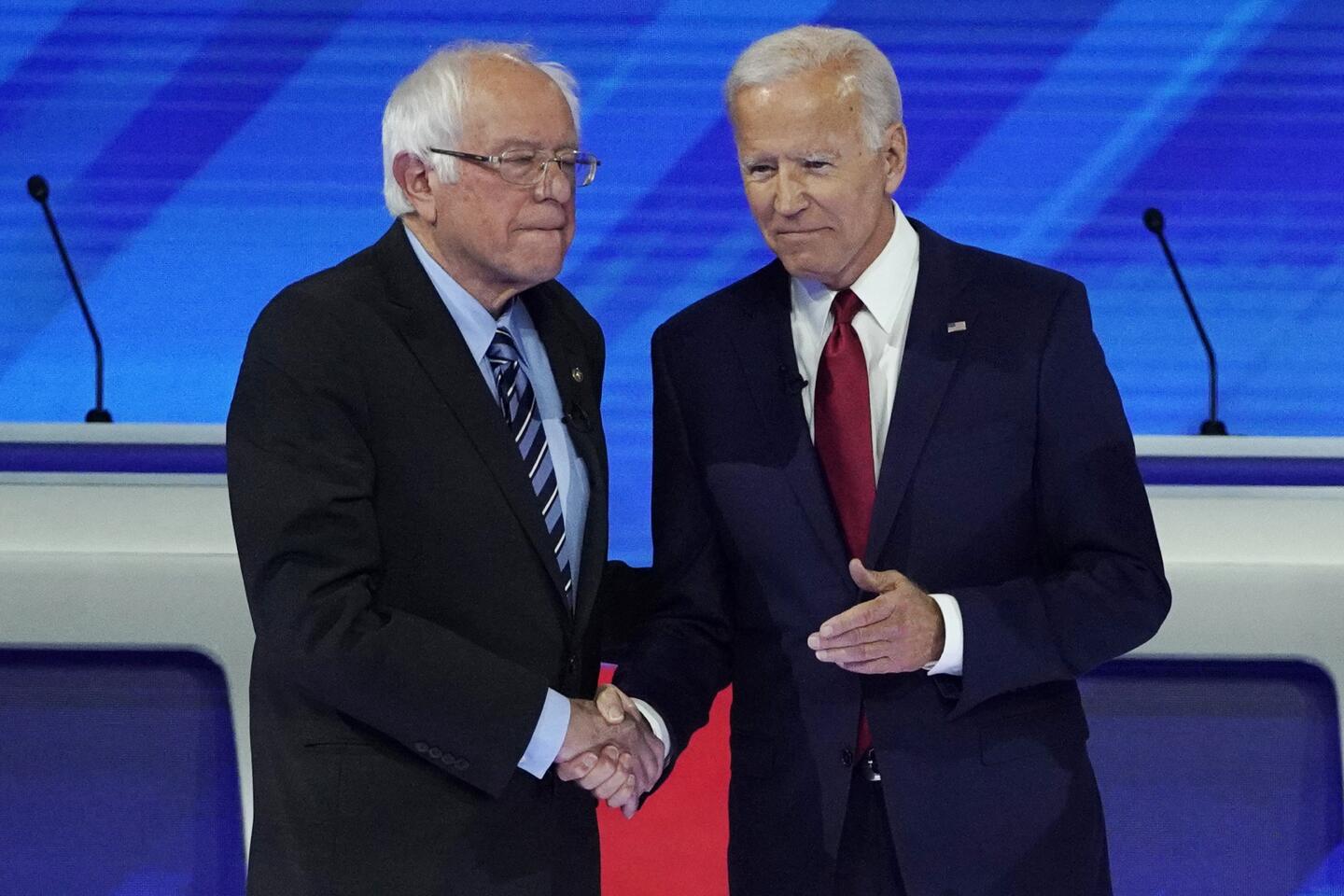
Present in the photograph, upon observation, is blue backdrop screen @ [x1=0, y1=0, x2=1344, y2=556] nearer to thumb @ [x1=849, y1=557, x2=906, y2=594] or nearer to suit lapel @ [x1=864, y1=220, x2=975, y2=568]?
suit lapel @ [x1=864, y1=220, x2=975, y2=568]

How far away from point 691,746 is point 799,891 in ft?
2.80

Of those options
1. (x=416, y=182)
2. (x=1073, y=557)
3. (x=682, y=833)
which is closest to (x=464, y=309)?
(x=416, y=182)

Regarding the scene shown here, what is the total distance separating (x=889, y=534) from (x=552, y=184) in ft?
1.94

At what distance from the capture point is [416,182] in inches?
76.4

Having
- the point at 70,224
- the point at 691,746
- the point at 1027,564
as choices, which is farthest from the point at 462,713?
the point at 70,224

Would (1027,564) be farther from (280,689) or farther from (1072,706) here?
(280,689)

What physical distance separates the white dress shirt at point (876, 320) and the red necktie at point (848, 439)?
2 cm

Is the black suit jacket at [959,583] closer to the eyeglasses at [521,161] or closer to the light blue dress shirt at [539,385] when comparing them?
the light blue dress shirt at [539,385]

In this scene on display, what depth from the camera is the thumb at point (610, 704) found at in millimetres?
1902

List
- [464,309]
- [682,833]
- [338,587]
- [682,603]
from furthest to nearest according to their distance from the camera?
[682,833] < [682,603] < [464,309] < [338,587]

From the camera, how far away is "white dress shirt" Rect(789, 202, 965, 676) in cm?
198

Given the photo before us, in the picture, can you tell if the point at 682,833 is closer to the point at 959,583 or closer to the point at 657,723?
the point at 657,723

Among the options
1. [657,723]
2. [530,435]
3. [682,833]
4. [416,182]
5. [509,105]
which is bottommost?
[682,833]

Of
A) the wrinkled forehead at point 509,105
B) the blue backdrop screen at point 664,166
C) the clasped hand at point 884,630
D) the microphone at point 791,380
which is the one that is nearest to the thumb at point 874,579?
the clasped hand at point 884,630
